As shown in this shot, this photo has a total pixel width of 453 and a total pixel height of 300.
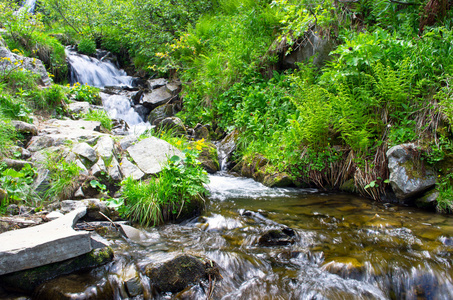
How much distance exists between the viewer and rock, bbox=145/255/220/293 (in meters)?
2.61

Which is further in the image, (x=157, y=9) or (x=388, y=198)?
(x=157, y=9)

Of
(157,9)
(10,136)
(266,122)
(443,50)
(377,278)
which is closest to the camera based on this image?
(377,278)

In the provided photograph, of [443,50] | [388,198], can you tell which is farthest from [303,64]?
[388,198]

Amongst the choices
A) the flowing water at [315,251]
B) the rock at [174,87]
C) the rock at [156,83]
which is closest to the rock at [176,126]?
the rock at [174,87]

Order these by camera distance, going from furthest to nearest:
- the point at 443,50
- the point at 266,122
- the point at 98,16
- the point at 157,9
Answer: the point at 98,16
the point at 157,9
the point at 266,122
the point at 443,50

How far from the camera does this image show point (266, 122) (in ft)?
23.0

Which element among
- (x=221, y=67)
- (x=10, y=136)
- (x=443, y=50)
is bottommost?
(x=10, y=136)

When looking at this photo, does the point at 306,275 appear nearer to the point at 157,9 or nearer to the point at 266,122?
A: the point at 266,122

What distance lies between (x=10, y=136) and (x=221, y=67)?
6.35 metres

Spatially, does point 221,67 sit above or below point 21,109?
above

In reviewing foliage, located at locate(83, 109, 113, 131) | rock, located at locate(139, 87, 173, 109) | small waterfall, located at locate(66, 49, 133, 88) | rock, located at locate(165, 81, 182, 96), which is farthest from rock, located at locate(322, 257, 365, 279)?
small waterfall, located at locate(66, 49, 133, 88)

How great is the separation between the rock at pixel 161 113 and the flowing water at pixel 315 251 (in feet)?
22.0


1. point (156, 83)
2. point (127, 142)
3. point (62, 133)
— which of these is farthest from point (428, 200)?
point (156, 83)

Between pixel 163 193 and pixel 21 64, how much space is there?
663 centimetres
